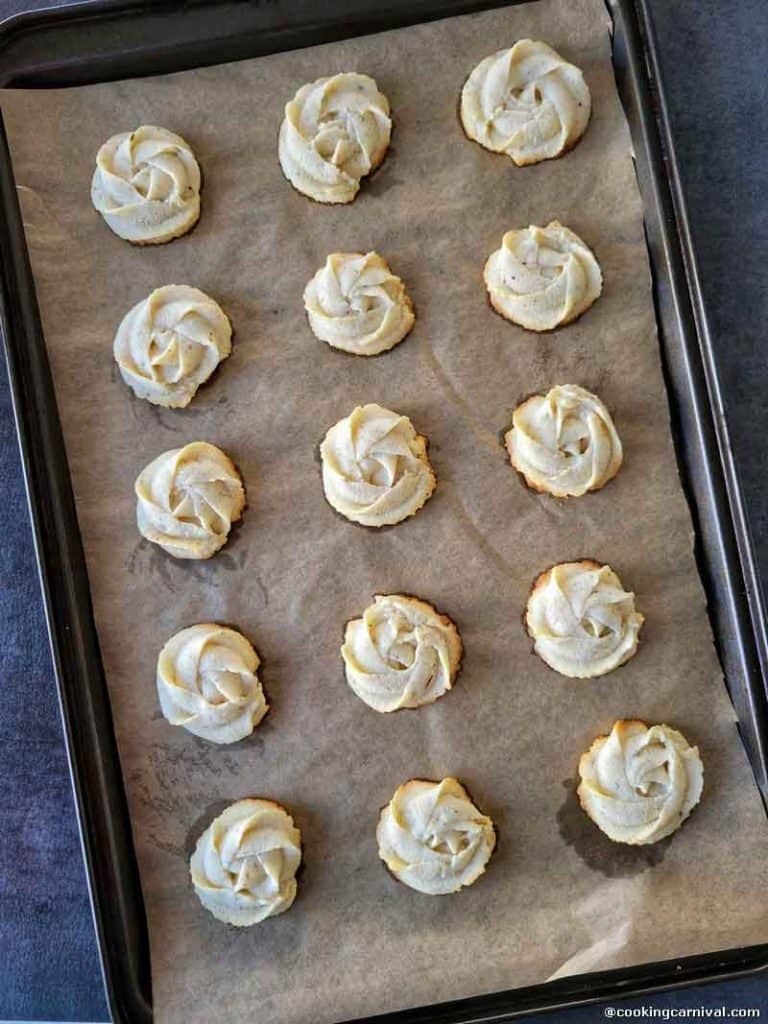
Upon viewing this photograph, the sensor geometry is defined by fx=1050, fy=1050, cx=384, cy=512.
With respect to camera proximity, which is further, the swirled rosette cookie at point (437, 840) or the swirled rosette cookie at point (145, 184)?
the swirled rosette cookie at point (145, 184)

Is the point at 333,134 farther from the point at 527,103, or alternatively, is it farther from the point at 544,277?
the point at 544,277

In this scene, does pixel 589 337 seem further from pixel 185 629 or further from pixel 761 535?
pixel 185 629

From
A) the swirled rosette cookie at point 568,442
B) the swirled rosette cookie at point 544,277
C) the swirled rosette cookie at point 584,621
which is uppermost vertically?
the swirled rosette cookie at point 544,277

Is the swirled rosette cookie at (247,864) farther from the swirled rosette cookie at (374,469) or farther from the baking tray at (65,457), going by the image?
the swirled rosette cookie at (374,469)

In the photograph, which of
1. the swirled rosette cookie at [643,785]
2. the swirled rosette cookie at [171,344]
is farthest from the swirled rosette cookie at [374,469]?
the swirled rosette cookie at [643,785]

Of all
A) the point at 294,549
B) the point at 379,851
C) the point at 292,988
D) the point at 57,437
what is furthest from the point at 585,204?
the point at 292,988

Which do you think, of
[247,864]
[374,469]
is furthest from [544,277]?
[247,864]

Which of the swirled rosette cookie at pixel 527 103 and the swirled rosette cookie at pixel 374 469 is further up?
the swirled rosette cookie at pixel 527 103
